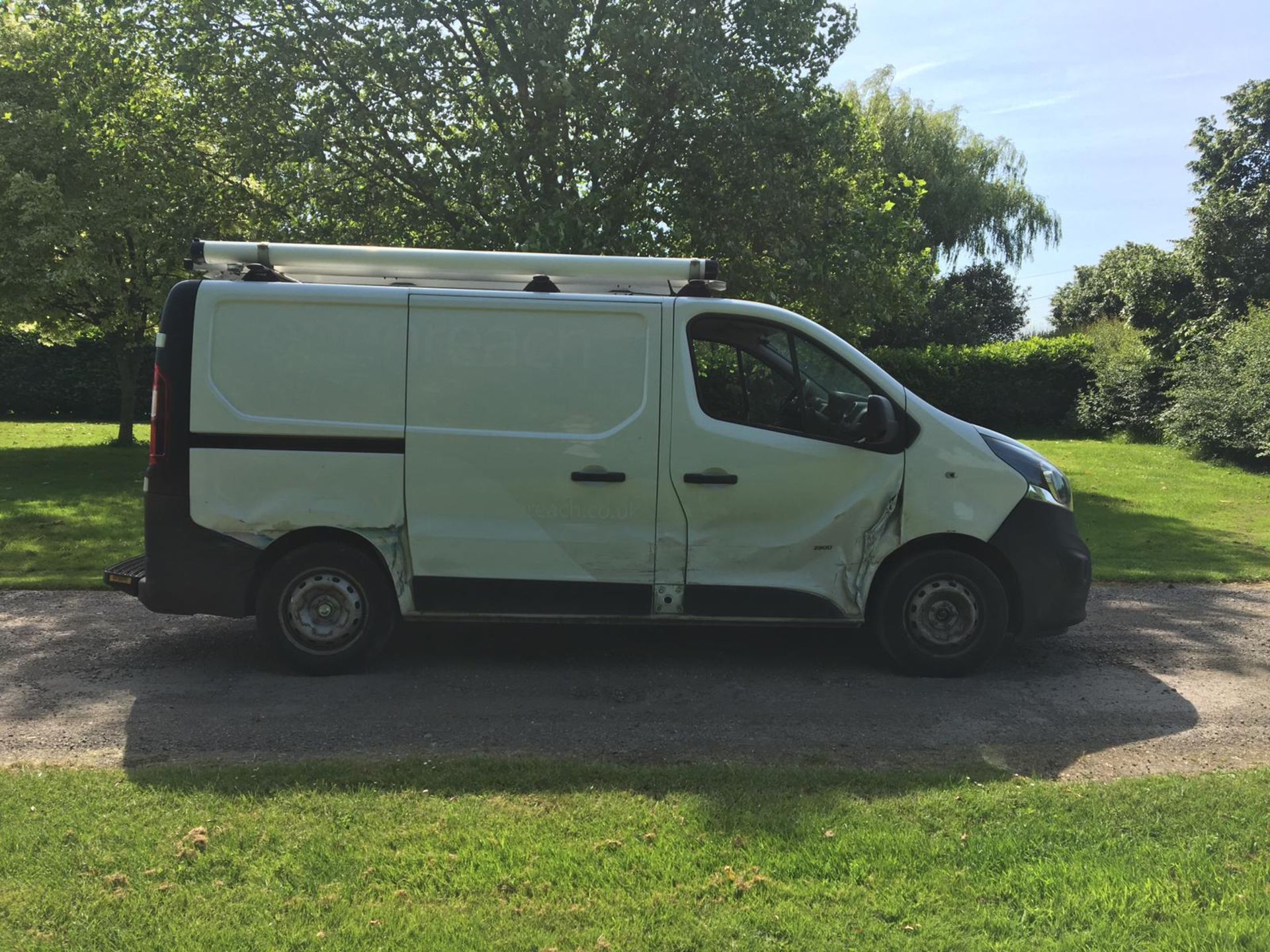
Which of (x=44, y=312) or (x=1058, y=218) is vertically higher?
(x=1058, y=218)

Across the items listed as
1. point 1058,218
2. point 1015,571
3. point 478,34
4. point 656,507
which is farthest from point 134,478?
point 1058,218

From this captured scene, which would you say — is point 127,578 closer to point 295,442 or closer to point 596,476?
point 295,442

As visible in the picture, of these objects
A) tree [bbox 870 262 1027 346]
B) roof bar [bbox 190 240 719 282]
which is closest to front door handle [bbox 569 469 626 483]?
roof bar [bbox 190 240 719 282]

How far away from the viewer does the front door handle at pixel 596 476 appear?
5633 millimetres

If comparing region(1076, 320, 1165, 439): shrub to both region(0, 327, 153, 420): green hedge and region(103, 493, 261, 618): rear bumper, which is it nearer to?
region(103, 493, 261, 618): rear bumper

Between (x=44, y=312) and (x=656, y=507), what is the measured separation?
16798 millimetres

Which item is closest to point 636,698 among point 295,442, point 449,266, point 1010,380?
point 295,442

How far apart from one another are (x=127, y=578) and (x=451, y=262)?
271cm

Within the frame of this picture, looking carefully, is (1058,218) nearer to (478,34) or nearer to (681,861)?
(478,34)

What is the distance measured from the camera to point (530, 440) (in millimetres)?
5625

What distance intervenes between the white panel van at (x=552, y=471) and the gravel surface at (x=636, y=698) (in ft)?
1.29

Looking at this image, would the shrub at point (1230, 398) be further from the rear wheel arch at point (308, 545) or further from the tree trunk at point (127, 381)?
the tree trunk at point (127, 381)

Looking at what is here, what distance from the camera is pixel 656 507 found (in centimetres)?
570

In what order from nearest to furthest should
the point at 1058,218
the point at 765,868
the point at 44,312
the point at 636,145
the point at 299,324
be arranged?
the point at 765,868, the point at 299,324, the point at 636,145, the point at 44,312, the point at 1058,218
